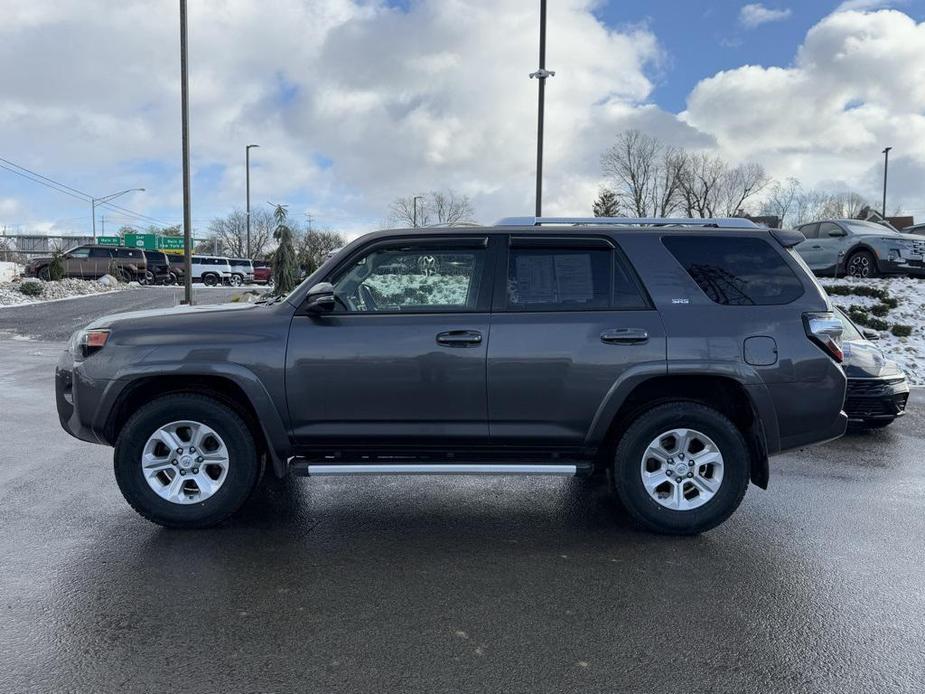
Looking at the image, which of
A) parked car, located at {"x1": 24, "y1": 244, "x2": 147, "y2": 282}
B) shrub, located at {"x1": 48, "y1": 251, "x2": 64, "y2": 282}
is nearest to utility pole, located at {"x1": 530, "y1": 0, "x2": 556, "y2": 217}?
shrub, located at {"x1": 48, "y1": 251, "x2": 64, "y2": 282}

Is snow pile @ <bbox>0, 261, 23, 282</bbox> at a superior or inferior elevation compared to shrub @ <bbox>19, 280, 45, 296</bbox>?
superior

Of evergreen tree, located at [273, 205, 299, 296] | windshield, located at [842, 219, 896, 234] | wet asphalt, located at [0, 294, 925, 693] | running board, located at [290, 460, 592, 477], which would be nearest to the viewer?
wet asphalt, located at [0, 294, 925, 693]

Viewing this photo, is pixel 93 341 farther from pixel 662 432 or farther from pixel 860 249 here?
pixel 860 249

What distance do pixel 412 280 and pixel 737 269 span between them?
2.08 meters

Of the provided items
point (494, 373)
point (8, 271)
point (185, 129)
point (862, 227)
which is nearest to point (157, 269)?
point (8, 271)

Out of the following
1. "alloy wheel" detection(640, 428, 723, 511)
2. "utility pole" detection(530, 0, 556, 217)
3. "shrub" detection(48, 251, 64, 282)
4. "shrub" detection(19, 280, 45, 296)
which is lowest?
"alloy wheel" detection(640, 428, 723, 511)

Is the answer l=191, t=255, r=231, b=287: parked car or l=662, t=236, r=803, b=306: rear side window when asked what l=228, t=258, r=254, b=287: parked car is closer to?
l=191, t=255, r=231, b=287: parked car

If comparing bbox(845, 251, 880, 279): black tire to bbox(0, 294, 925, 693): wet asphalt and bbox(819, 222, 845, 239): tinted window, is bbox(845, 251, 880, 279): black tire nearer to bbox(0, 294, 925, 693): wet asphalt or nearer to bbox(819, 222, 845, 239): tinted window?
bbox(819, 222, 845, 239): tinted window

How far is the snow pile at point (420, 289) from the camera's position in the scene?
179 inches

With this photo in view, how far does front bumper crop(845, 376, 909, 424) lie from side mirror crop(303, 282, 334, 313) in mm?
5548

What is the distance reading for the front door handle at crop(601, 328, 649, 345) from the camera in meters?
4.37

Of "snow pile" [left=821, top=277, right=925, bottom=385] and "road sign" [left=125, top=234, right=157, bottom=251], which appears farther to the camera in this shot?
"road sign" [left=125, top=234, right=157, bottom=251]

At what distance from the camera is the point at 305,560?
409 cm

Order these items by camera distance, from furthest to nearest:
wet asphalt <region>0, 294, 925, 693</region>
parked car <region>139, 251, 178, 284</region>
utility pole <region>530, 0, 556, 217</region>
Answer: parked car <region>139, 251, 178, 284</region> → utility pole <region>530, 0, 556, 217</region> → wet asphalt <region>0, 294, 925, 693</region>
